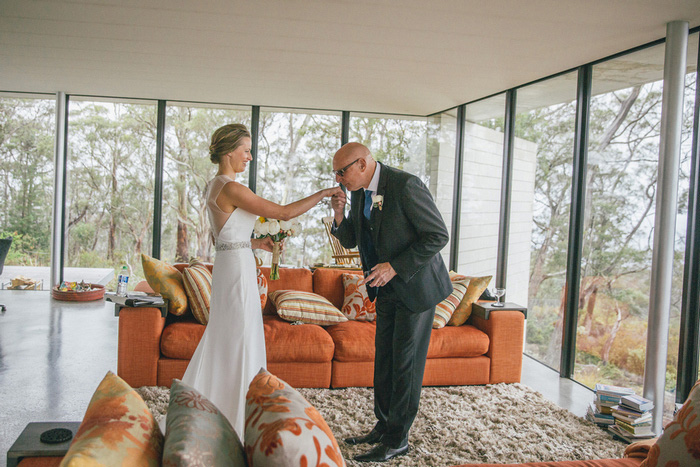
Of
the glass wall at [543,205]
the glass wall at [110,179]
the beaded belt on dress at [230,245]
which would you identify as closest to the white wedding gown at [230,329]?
the beaded belt on dress at [230,245]

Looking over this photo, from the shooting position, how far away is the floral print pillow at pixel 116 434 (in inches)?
35.8

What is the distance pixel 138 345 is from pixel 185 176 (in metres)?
4.20

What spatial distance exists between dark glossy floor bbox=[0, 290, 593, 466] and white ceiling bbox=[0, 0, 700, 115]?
2.71m

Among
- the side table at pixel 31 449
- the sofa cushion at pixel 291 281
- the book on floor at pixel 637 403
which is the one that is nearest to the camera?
the side table at pixel 31 449

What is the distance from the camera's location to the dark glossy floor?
134 inches

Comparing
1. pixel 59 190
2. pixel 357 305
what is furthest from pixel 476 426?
pixel 59 190

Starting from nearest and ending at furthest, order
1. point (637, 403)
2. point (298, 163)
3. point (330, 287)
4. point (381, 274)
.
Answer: point (381, 274) → point (637, 403) → point (330, 287) → point (298, 163)

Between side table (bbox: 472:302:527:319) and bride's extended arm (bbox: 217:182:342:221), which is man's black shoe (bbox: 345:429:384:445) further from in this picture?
side table (bbox: 472:302:527:319)

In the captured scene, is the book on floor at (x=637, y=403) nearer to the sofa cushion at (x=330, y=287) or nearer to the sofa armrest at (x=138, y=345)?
the sofa cushion at (x=330, y=287)

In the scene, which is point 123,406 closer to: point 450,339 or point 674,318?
point 450,339

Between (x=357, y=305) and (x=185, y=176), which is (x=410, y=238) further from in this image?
(x=185, y=176)

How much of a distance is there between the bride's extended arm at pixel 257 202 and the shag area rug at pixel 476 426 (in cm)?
133

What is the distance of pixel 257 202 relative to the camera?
2.76 metres

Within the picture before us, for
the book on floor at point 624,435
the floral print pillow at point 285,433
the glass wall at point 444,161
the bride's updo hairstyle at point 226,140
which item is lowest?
the book on floor at point 624,435
